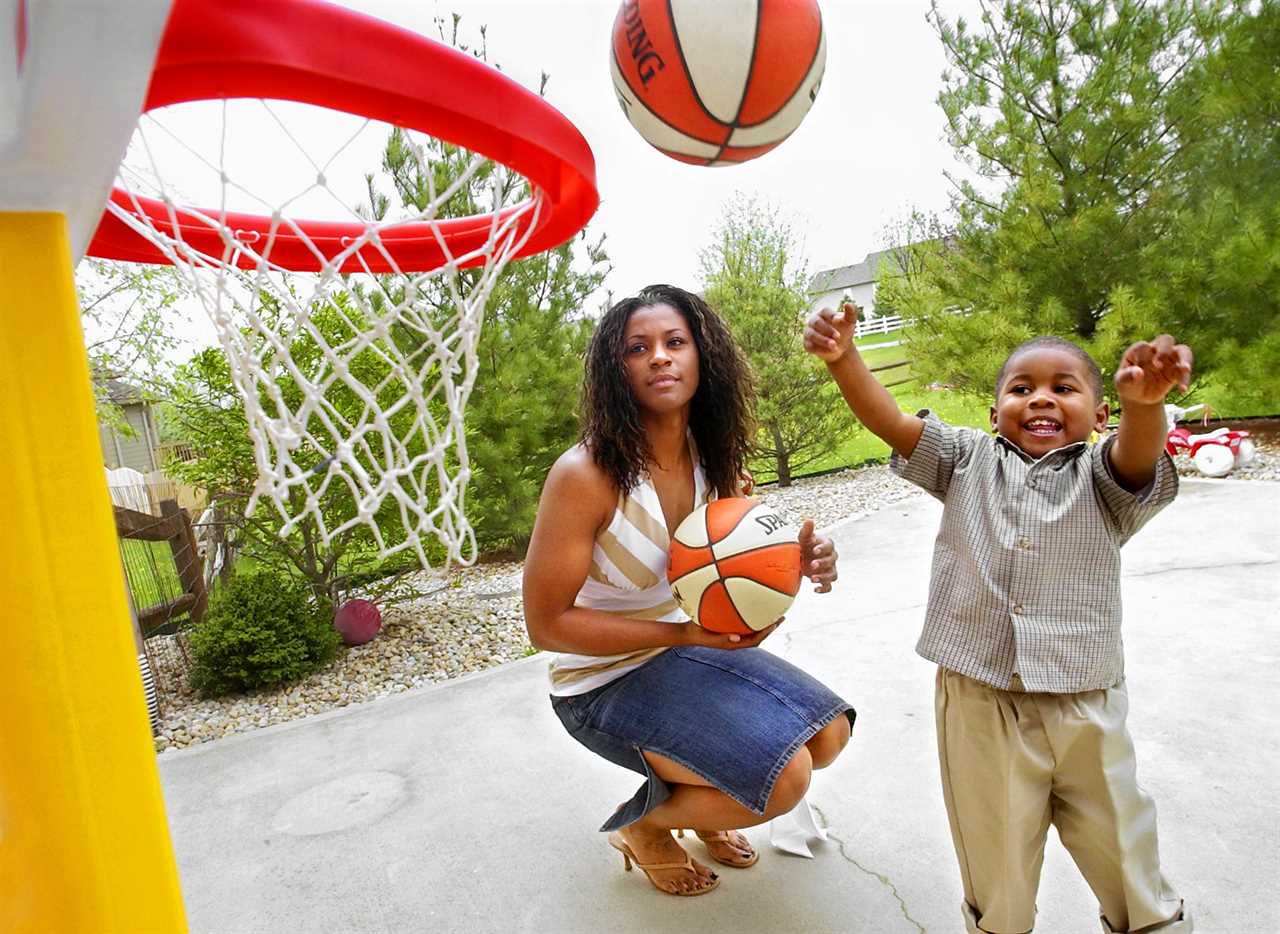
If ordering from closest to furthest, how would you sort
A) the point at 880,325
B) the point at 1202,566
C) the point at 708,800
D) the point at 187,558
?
the point at 708,800 < the point at 1202,566 < the point at 187,558 < the point at 880,325

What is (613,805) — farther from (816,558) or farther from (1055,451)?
(1055,451)

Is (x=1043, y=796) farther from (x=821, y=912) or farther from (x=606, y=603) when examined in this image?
(x=606, y=603)

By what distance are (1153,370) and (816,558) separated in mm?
831

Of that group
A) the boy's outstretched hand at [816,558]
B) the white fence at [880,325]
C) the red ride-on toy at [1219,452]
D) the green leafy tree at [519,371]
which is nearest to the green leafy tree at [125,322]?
the green leafy tree at [519,371]

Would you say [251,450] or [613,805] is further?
[251,450]

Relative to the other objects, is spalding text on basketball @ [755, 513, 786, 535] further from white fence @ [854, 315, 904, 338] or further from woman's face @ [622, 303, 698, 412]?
white fence @ [854, 315, 904, 338]

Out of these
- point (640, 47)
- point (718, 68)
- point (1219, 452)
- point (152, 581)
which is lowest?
point (1219, 452)

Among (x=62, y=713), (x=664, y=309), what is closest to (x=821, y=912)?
(x=664, y=309)

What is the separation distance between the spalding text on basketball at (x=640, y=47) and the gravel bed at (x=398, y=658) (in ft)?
10.3

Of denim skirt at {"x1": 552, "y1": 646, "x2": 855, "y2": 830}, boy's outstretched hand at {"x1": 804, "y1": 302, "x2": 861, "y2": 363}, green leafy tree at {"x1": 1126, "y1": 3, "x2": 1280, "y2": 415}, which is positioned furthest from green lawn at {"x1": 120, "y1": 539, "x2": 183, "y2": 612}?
green leafy tree at {"x1": 1126, "y1": 3, "x2": 1280, "y2": 415}

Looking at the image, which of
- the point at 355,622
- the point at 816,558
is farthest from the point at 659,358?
the point at 355,622

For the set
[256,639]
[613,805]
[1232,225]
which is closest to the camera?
[613,805]

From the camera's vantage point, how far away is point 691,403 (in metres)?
2.33

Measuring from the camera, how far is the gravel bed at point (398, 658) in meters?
4.03
